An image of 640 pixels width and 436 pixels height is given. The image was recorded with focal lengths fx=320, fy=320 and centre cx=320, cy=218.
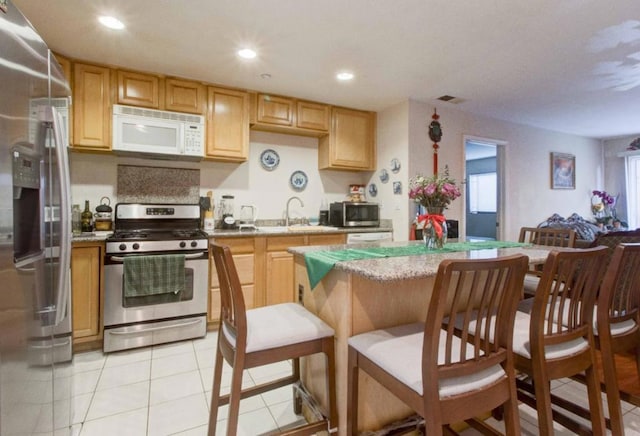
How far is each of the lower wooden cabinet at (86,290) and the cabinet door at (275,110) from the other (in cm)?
200

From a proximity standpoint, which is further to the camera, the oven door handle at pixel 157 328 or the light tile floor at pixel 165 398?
the oven door handle at pixel 157 328

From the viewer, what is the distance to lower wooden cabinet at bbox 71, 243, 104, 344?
2.52 metres

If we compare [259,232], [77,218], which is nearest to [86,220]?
[77,218]

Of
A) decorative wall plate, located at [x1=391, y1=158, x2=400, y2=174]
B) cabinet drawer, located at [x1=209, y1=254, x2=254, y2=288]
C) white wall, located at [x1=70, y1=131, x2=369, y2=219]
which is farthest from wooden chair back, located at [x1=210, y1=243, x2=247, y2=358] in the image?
decorative wall plate, located at [x1=391, y1=158, x2=400, y2=174]

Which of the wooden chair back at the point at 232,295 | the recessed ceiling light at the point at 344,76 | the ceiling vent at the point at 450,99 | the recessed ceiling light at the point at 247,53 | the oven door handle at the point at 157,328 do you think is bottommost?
the oven door handle at the point at 157,328

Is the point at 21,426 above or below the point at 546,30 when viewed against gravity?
below

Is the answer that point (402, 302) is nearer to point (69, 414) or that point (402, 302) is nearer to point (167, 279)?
point (69, 414)

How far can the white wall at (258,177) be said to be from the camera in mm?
3090

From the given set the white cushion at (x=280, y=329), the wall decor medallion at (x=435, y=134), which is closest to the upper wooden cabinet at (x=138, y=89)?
the white cushion at (x=280, y=329)

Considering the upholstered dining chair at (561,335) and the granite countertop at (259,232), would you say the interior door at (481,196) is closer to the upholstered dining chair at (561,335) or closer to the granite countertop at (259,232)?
the granite countertop at (259,232)

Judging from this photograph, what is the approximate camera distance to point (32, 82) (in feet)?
3.58

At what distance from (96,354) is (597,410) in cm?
322

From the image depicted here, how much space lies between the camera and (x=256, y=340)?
4.17 ft

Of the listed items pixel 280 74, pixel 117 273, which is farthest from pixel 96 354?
pixel 280 74
